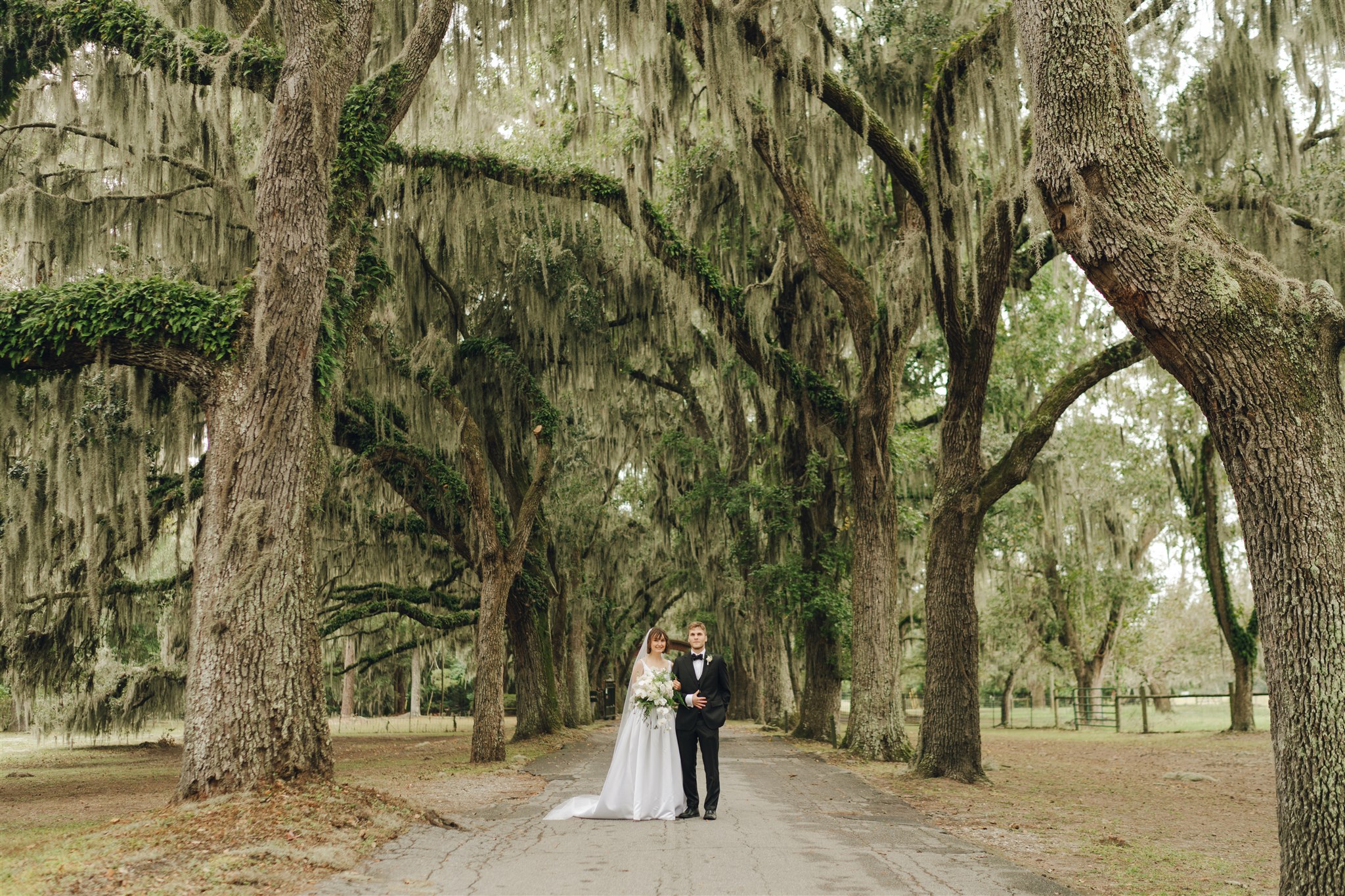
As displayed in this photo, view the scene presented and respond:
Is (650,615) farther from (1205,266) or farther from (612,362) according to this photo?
(1205,266)

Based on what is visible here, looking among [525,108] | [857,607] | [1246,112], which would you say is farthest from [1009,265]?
[525,108]

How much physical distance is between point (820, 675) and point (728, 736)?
523cm

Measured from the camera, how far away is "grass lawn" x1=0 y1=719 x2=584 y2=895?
492cm

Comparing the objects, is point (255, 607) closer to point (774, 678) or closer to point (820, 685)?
point (820, 685)

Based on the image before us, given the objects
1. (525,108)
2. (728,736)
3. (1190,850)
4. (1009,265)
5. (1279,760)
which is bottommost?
(728,736)

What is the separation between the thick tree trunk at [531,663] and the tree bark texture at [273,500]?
1032cm

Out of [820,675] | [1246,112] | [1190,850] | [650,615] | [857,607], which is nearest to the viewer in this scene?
[1190,850]

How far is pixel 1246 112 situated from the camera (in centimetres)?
1078

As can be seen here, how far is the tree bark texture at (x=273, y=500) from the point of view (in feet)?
22.8

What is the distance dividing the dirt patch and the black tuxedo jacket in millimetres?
2011

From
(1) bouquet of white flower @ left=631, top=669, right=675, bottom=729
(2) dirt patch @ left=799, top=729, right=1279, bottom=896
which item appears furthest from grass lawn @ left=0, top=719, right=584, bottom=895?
(2) dirt patch @ left=799, top=729, right=1279, bottom=896

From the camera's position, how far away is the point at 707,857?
5.95 m

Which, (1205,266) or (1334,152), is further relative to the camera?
(1334,152)

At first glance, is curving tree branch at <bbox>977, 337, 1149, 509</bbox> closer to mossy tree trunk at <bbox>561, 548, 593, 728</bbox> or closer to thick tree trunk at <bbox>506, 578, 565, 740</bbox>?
thick tree trunk at <bbox>506, 578, 565, 740</bbox>
